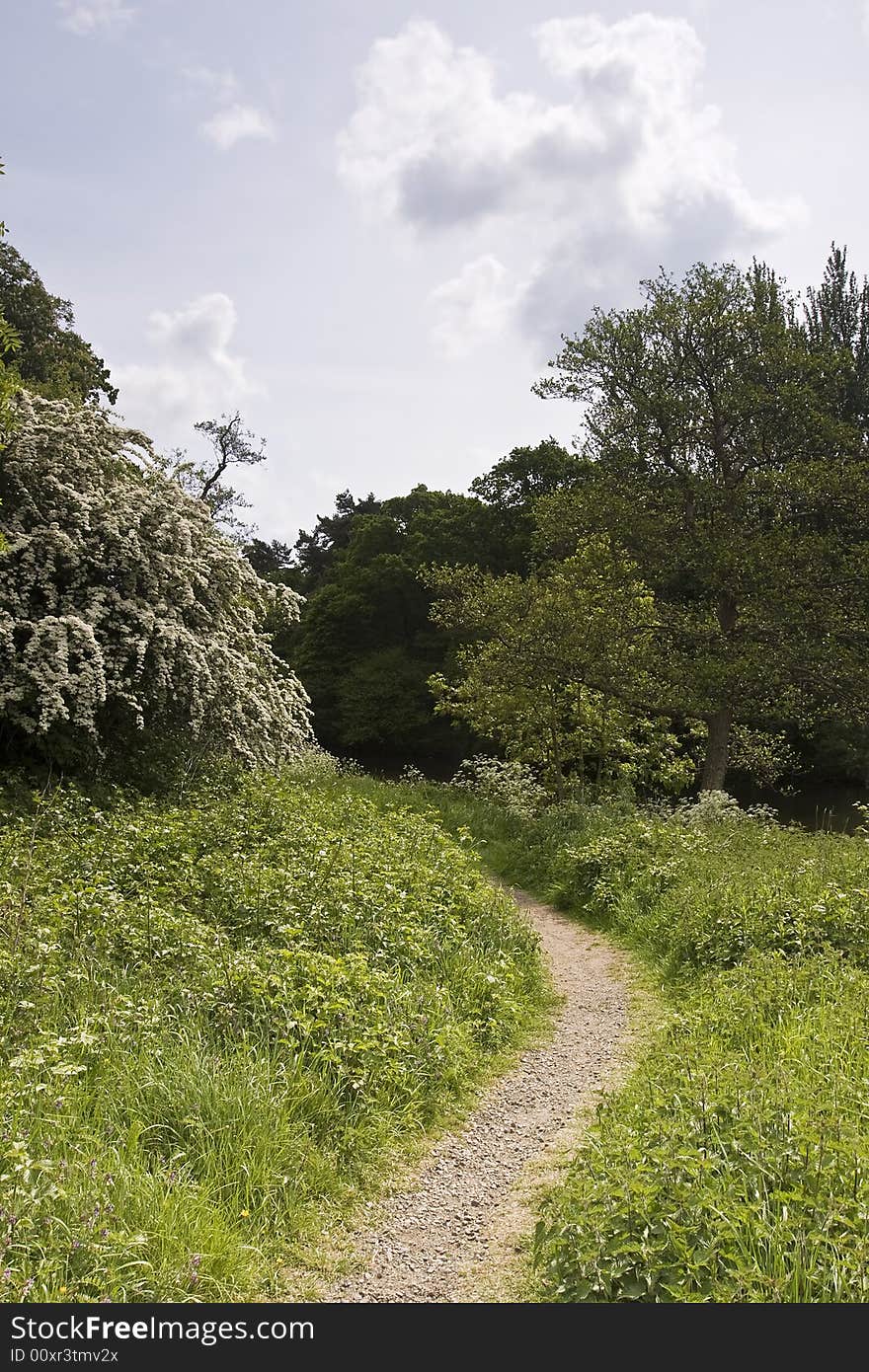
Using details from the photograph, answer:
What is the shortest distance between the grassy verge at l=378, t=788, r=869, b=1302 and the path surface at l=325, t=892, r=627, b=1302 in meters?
0.27

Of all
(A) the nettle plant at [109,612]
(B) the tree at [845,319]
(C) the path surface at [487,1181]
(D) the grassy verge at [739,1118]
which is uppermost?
(B) the tree at [845,319]

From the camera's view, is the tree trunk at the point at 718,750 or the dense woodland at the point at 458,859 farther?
the tree trunk at the point at 718,750

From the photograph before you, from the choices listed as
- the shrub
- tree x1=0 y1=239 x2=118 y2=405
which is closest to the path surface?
the shrub

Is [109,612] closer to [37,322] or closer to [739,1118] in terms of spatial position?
[739,1118]

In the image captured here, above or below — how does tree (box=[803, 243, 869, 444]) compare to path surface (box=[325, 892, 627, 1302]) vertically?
above

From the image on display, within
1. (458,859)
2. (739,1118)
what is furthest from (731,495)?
(739,1118)

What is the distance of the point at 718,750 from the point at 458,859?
8.89 m

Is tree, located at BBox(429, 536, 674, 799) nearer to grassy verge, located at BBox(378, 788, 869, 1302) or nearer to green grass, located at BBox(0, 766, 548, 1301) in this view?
grassy verge, located at BBox(378, 788, 869, 1302)

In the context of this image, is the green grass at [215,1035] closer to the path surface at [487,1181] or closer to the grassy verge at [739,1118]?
the path surface at [487,1181]

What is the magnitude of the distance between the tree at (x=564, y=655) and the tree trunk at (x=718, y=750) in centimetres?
124

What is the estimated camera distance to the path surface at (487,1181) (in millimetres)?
3621

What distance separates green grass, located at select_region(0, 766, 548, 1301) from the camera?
3391 mm

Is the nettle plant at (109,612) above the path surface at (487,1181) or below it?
above

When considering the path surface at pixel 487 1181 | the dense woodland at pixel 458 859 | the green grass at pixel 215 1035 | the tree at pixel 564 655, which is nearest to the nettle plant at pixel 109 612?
the dense woodland at pixel 458 859
